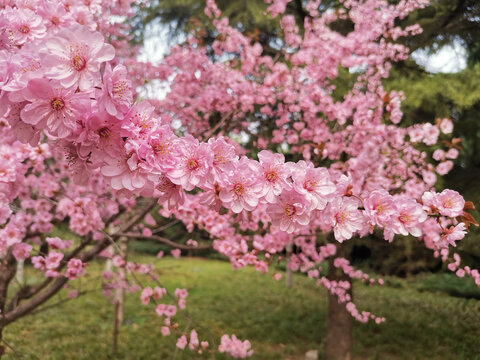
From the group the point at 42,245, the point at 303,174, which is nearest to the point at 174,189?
the point at 303,174

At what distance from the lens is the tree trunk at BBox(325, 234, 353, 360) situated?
5.51 meters

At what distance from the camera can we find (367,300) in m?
8.38

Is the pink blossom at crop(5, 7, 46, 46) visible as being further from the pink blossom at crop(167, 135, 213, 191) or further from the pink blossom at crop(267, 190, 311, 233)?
the pink blossom at crop(267, 190, 311, 233)

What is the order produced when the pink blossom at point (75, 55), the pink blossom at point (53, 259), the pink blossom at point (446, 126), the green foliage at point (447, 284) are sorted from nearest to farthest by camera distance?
the pink blossom at point (75, 55) < the pink blossom at point (53, 259) < the pink blossom at point (446, 126) < the green foliage at point (447, 284)

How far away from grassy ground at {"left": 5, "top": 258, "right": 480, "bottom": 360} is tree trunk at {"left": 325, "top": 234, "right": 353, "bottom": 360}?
1.27 ft

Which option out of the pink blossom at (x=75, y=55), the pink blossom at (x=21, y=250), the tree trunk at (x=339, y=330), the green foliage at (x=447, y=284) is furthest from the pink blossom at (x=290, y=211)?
the green foliage at (x=447, y=284)

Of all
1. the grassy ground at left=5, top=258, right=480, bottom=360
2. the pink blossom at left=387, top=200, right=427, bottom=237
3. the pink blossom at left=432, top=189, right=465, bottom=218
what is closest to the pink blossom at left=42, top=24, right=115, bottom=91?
the pink blossom at left=387, top=200, right=427, bottom=237

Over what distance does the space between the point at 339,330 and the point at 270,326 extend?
1864 millimetres

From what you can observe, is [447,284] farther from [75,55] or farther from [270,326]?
[75,55]

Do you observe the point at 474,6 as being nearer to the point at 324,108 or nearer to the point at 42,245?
the point at 324,108

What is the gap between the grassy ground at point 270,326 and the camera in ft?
18.1

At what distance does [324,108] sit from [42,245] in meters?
3.80

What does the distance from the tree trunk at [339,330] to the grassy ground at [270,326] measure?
39 centimetres

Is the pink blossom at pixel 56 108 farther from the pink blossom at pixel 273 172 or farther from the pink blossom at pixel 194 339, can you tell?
the pink blossom at pixel 194 339
